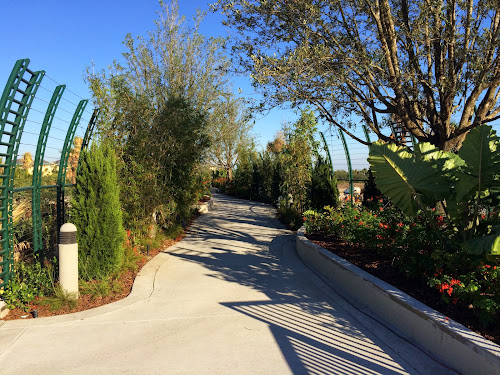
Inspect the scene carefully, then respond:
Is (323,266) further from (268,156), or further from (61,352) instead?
(268,156)

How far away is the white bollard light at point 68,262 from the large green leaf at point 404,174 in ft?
13.4

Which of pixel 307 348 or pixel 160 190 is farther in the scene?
pixel 160 190

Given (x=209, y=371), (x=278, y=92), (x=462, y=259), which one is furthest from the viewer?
(x=278, y=92)

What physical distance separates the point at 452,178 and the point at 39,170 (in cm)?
600

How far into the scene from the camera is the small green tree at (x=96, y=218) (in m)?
5.71

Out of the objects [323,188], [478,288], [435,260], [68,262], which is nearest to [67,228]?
[68,262]

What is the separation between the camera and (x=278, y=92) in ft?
26.5

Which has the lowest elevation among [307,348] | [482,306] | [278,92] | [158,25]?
[307,348]

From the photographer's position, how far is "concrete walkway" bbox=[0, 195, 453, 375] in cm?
357

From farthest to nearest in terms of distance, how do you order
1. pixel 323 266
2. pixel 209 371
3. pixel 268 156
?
pixel 268 156
pixel 323 266
pixel 209 371

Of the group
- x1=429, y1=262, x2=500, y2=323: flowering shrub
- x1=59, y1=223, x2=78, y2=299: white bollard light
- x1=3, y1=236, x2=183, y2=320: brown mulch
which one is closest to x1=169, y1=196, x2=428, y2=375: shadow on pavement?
x1=429, y1=262, x2=500, y2=323: flowering shrub

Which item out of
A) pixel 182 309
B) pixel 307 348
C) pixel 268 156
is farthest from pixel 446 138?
pixel 268 156

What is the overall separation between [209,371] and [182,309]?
5.69 feet

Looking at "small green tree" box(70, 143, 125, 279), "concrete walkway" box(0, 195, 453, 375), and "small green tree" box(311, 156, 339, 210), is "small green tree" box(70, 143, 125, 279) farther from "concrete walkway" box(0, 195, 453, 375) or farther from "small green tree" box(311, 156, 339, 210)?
"small green tree" box(311, 156, 339, 210)
